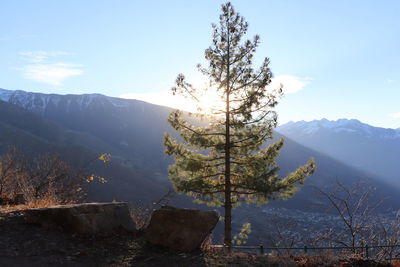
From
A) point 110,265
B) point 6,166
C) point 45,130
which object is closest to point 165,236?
point 110,265

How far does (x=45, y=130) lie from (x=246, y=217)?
11791cm

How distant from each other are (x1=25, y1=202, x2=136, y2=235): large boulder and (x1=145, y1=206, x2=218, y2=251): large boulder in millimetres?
1066

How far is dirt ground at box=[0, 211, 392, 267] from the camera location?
22.6 feet

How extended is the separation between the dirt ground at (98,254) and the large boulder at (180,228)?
9.2 inches

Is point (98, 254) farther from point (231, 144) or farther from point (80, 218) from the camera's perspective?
point (231, 144)

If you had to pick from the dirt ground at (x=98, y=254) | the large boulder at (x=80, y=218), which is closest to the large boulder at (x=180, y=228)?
the dirt ground at (x=98, y=254)

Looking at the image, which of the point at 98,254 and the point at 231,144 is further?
the point at 231,144

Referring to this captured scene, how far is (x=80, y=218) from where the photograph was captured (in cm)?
834

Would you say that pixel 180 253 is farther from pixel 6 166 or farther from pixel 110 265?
pixel 6 166

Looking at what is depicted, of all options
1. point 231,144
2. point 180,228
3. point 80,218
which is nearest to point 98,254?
point 80,218

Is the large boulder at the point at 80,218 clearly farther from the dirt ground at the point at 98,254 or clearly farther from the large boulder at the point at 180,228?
the large boulder at the point at 180,228

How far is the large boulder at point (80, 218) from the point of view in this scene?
834 cm

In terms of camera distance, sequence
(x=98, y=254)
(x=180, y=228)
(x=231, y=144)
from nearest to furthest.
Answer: (x=98, y=254) < (x=180, y=228) < (x=231, y=144)

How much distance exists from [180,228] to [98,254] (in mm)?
1917
